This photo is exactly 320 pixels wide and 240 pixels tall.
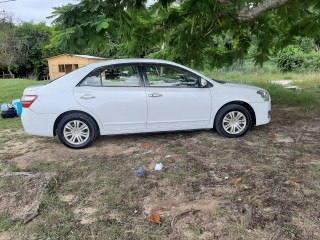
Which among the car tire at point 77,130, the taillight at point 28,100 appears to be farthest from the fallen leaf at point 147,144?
the taillight at point 28,100

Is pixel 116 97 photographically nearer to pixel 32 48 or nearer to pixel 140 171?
pixel 140 171

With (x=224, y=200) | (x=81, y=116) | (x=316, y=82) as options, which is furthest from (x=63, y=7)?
(x=316, y=82)

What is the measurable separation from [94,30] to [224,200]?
2.94m

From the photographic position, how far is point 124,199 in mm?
3512

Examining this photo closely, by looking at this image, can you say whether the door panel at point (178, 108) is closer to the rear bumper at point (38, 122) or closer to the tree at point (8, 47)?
the rear bumper at point (38, 122)

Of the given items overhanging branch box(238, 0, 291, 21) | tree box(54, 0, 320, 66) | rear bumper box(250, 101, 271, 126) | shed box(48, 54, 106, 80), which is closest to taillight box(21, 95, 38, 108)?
tree box(54, 0, 320, 66)

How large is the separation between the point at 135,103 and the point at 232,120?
72.1 inches

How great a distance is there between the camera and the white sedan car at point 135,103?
17.1 ft

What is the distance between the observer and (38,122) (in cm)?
521

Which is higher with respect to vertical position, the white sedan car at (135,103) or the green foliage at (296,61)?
the green foliage at (296,61)

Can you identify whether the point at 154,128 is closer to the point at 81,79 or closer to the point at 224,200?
the point at 81,79

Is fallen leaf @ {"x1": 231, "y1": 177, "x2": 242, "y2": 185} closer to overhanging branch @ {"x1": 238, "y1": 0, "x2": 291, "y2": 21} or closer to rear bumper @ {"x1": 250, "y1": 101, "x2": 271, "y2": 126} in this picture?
rear bumper @ {"x1": 250, "y1": 101, "x2": 271, "y2": 126}

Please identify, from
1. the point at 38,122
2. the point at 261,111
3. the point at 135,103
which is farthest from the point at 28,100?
the point at 261,111

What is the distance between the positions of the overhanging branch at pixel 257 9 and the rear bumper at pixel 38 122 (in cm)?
450
